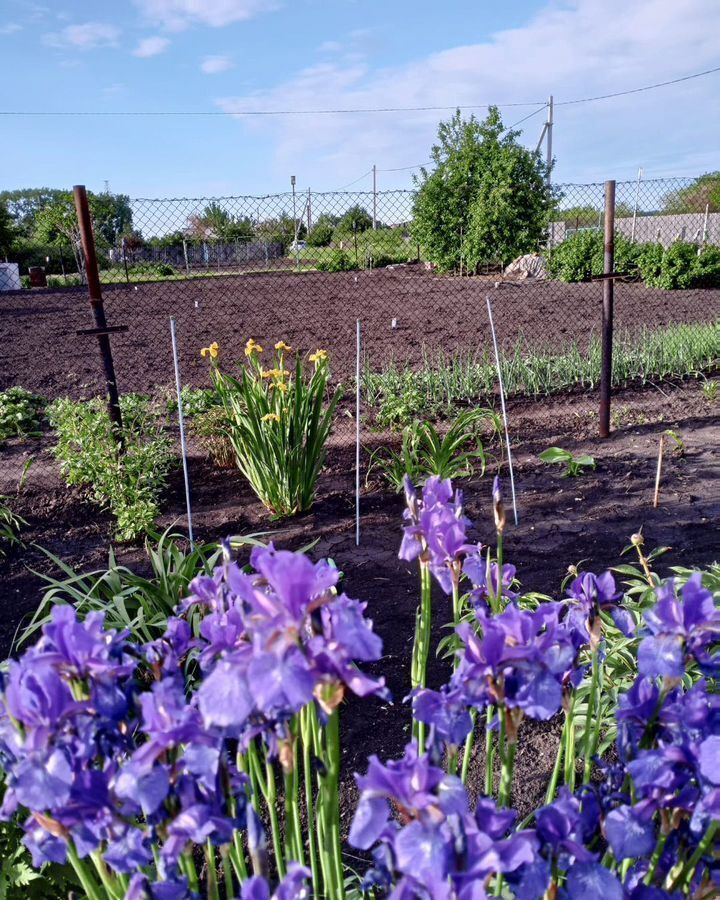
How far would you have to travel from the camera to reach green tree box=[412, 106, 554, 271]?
18.5 m

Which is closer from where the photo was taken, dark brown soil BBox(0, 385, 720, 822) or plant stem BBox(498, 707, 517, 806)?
plant stem BBox(498, 707, 517, 806)

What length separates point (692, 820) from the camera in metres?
0.78

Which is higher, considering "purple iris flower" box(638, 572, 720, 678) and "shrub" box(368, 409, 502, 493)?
"purple iris flower" box(638, 572, 720, 678)

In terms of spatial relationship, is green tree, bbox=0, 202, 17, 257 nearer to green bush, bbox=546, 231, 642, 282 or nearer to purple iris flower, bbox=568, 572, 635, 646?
green bush, bbox=546, 231, 642, 282

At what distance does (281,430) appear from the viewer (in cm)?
354

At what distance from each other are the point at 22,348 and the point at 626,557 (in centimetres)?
815

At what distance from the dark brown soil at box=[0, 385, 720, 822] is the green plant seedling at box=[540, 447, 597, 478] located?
0.06 metres

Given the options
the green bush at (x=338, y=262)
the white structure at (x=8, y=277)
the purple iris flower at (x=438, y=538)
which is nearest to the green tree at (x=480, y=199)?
the green bush at (x=338, y=262)

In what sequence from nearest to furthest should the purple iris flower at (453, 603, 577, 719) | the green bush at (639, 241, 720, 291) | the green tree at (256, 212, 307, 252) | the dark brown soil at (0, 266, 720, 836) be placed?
the purple iris flower at (453, 603, 577, 719)
the dark brown soil at (0, 266, 720, 836)
the green bush at (639, 241, 720, 291)
the green tree at (256, 212, 307, 252)

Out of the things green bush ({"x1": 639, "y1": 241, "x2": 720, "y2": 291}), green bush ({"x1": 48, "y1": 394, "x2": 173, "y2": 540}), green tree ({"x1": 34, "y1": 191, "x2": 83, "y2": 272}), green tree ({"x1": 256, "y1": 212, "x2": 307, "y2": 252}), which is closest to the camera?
green bush ({"x1": 48, "y1": 394, "x2": 173, "y2": 540})

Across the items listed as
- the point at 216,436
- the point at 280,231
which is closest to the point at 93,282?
the point at 216,436

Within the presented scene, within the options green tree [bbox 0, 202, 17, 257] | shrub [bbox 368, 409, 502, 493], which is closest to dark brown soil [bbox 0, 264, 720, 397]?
shrub [bbox 368, 409, 502, 493]

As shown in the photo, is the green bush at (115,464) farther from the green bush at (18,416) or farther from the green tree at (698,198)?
the green tree at (698,198)

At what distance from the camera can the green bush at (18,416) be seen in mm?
5043
